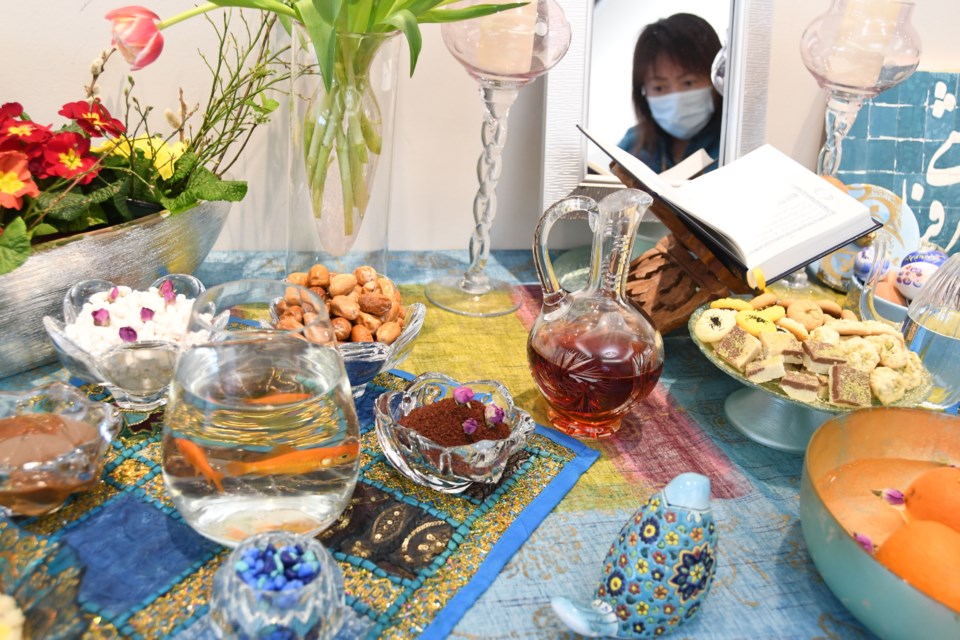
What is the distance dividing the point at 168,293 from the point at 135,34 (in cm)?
26

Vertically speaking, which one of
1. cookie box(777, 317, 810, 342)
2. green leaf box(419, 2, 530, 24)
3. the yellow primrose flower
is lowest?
cookie box(777, 317, 810, 342)

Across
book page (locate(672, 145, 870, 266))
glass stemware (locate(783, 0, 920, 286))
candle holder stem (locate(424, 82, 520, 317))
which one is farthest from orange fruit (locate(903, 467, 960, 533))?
glass stemware (locate(783, 0, 920, 286))

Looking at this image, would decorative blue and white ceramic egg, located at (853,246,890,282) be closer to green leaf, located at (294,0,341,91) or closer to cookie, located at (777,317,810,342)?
cookie, located at (777,317,810,342)

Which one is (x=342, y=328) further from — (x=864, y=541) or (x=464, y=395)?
(x=864, y=541)

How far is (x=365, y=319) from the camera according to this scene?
2.75ft

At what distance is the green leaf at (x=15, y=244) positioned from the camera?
74cm

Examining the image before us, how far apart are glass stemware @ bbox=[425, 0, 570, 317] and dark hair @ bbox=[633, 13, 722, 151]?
21 cm

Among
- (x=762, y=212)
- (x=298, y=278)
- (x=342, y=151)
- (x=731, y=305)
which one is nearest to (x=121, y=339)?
(x=298, y=278)

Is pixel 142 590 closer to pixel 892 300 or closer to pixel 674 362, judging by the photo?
pixel 674 362

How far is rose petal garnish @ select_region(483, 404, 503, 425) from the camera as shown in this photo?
69 cm

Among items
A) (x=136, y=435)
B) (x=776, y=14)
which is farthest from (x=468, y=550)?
(x=776, y=14)

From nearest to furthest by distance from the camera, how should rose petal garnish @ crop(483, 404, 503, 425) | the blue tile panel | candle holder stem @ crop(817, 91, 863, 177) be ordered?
rose petal garnish @ crop(483, 404, 503, 425) < candle holder stem @ crop(817, 91, 863, 177) < the blue tile panel

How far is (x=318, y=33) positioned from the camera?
80 centimetres

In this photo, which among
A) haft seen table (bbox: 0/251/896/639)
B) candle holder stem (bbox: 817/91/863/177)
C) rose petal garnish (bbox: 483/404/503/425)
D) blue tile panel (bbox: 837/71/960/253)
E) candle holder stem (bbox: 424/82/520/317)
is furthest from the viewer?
blue tile panel (bbox: 837/71/960/253)
